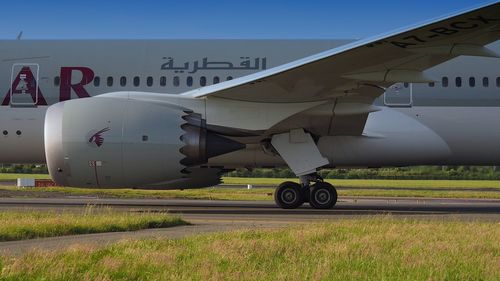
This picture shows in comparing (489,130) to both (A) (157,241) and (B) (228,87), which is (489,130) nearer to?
(B) (228,87)

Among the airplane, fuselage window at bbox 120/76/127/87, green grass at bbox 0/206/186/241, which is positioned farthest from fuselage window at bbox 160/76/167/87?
green grass at bbox 0/206/186/241

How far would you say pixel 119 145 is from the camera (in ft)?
45.7

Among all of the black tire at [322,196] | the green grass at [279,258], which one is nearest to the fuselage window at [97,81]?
the black tire at [322,196]

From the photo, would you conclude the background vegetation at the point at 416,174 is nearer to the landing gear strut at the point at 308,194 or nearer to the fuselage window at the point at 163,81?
the fuselage window at the point at 163,81

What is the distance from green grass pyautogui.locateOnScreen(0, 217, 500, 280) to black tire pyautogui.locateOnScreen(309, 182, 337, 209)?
6.96 m

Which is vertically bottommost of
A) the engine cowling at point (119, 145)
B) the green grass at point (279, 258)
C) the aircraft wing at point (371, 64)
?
the green grass at point (279, 258)

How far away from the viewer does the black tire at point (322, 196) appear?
51.5ft

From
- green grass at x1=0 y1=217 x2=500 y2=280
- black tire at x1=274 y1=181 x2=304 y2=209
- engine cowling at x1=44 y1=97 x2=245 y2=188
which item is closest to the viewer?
green grass at x1=0 y1=217 x2=500 y2=280

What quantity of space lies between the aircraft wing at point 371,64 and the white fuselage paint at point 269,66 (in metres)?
1.51

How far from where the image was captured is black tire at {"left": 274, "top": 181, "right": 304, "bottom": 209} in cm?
1588

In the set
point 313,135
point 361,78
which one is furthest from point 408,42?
point 313,135

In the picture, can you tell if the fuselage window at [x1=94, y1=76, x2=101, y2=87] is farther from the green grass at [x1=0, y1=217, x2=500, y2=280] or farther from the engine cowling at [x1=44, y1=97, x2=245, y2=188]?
the green grass at [x1=0, y1=217, x2=500, y2=280]

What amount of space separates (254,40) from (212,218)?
19.7ft

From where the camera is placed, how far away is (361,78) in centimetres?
1379
